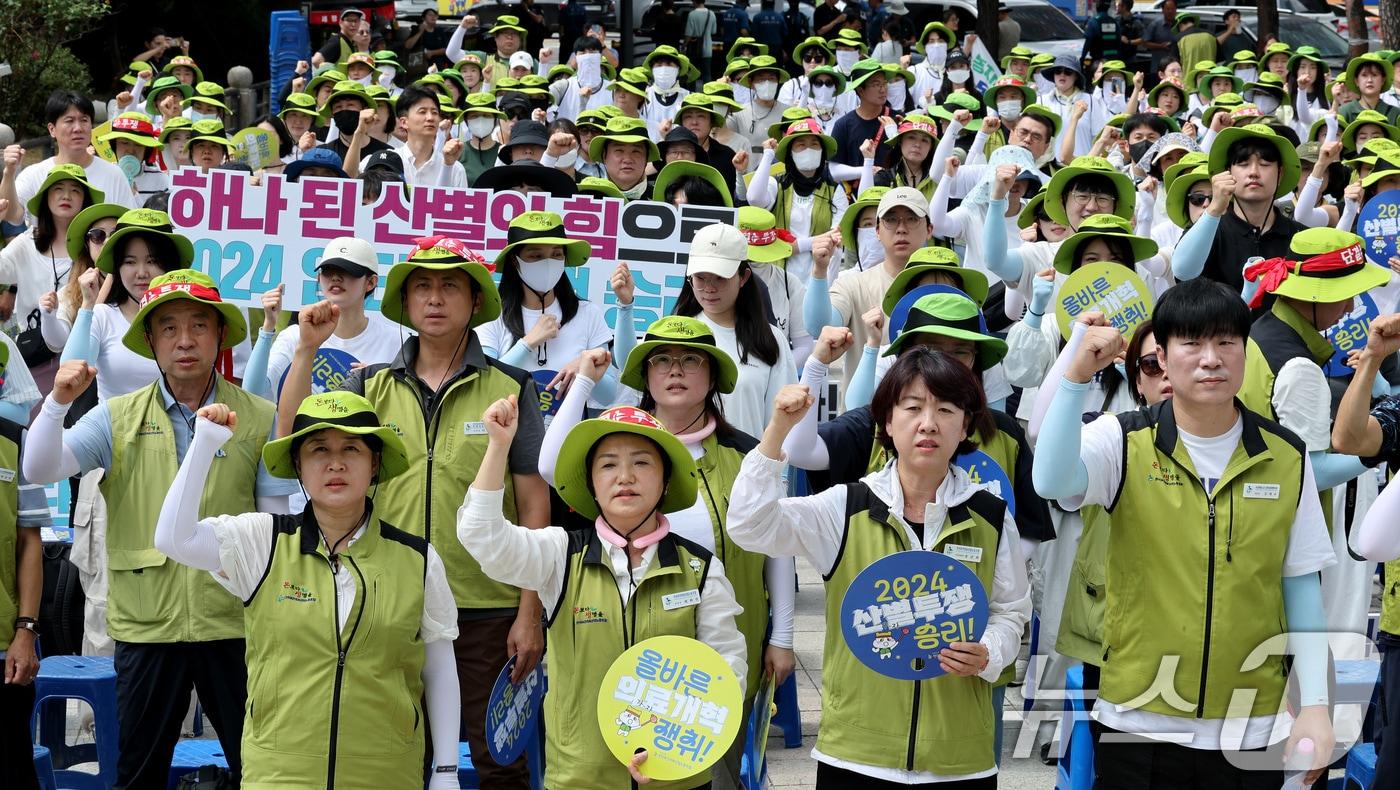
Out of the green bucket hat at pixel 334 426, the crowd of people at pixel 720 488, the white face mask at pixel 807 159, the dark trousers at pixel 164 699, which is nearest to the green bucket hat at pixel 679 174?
the crowd of people at pixel 720 488

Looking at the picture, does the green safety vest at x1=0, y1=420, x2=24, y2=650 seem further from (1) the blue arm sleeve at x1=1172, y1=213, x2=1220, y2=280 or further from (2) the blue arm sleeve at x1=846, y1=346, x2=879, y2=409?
(1) the blue arm sleeve at x1=1172, y1=213, x2=1220, y2=280

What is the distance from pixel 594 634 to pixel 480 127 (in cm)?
839

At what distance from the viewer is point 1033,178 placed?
10320 mm

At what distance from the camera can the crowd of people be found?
4.48 meters

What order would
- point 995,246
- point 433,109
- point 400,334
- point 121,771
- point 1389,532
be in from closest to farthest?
point 1389,532, point 121,771, point 400,334, point 995,246, point 433,109

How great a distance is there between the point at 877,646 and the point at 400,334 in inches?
121

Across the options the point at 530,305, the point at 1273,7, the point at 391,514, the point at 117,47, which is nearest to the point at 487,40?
the point at 117,47

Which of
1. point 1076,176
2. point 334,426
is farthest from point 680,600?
point 1076,176

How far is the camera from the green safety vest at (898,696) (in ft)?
14.5

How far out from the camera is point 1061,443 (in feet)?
14.1

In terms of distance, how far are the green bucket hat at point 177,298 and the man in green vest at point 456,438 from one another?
0.31m

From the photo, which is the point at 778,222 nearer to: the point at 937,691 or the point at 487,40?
the point at 937,691

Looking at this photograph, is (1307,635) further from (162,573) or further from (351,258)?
(351,258)

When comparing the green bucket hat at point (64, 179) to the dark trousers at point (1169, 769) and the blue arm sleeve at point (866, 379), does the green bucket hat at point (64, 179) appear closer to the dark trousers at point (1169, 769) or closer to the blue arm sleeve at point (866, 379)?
the blue arm sleeve at point (866, 379)
